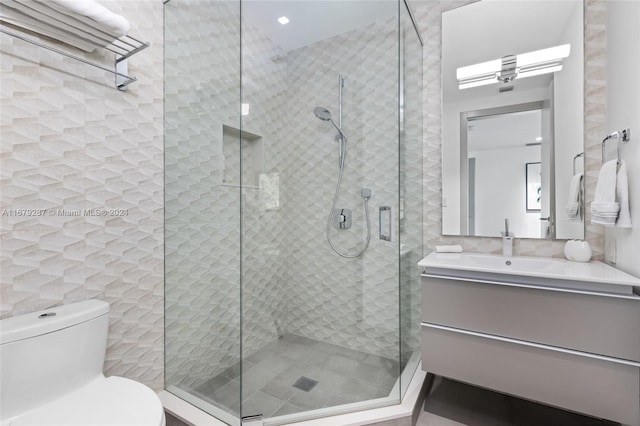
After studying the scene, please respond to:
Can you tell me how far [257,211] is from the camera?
5.65ft

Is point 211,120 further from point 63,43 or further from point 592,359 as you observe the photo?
point 592,359

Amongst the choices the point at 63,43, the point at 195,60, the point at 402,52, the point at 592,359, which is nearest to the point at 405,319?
the point at 592,359

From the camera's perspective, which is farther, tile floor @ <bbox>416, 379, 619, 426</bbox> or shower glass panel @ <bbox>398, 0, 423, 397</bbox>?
shower glass panel @ <bbox>398, 0, 423, 397</bbox>

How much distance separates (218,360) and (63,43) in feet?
5.81

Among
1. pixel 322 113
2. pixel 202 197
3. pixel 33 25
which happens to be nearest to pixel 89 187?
pixel 202 197

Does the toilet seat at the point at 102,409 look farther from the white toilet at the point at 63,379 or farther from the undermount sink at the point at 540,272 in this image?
the undermount sink at the point at 540,272

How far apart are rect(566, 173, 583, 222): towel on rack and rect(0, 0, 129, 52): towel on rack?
2.50 m

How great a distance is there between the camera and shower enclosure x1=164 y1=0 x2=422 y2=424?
5.32ft

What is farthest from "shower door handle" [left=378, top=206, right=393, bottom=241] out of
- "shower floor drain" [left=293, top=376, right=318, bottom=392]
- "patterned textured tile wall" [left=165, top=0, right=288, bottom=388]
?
"shower floor drain" [left=293, top=376, right=318, bottom=392]

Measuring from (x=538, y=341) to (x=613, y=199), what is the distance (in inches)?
29.4

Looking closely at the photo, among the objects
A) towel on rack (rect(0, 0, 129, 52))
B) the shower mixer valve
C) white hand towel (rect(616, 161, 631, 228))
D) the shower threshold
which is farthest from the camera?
the shower mixer valve

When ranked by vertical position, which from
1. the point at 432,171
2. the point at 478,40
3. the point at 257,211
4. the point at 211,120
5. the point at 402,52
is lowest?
the point at 257,211

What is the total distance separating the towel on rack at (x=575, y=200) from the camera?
1.70m

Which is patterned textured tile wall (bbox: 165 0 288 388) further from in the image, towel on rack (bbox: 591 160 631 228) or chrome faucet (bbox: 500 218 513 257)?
towel on rack (bbox: 591 160 631 228)
